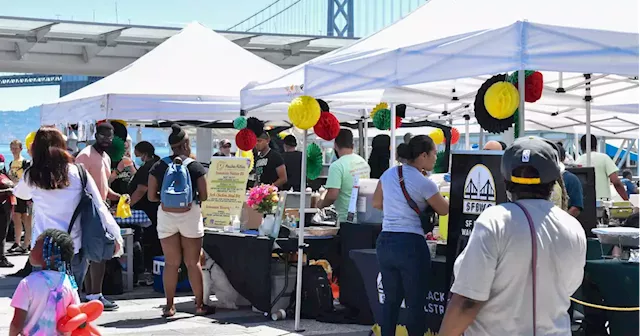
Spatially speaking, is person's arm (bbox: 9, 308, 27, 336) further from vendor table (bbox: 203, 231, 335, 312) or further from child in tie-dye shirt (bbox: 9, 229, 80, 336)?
vendor table (bbox: 203, 231, 335, 312)

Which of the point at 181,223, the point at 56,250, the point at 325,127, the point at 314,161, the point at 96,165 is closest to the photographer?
the point at 56,250

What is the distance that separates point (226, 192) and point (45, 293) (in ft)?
15.7

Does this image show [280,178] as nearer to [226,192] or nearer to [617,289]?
[226,192]

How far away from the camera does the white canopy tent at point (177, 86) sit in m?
11.3

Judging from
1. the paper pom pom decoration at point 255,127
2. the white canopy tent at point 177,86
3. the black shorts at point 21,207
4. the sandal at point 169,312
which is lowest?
the sandal at point 169,312

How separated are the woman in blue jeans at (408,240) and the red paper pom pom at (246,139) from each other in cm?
419

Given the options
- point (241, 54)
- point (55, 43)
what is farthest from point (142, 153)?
point (55, 43)

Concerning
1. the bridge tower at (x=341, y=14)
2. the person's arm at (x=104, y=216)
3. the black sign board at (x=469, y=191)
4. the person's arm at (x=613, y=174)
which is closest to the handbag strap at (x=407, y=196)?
the black sign board at (x=469, y=191)

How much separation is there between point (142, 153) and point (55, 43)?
18.7 metres

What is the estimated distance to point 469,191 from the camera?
5.55 meters

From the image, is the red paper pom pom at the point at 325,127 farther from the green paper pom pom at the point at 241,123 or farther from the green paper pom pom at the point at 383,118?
the green paper pom pom at the point at 383,118

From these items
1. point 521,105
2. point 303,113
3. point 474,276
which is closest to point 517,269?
point 474,276

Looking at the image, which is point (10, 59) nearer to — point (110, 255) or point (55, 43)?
point (55, 43)

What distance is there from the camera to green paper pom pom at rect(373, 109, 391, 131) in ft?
33.9
